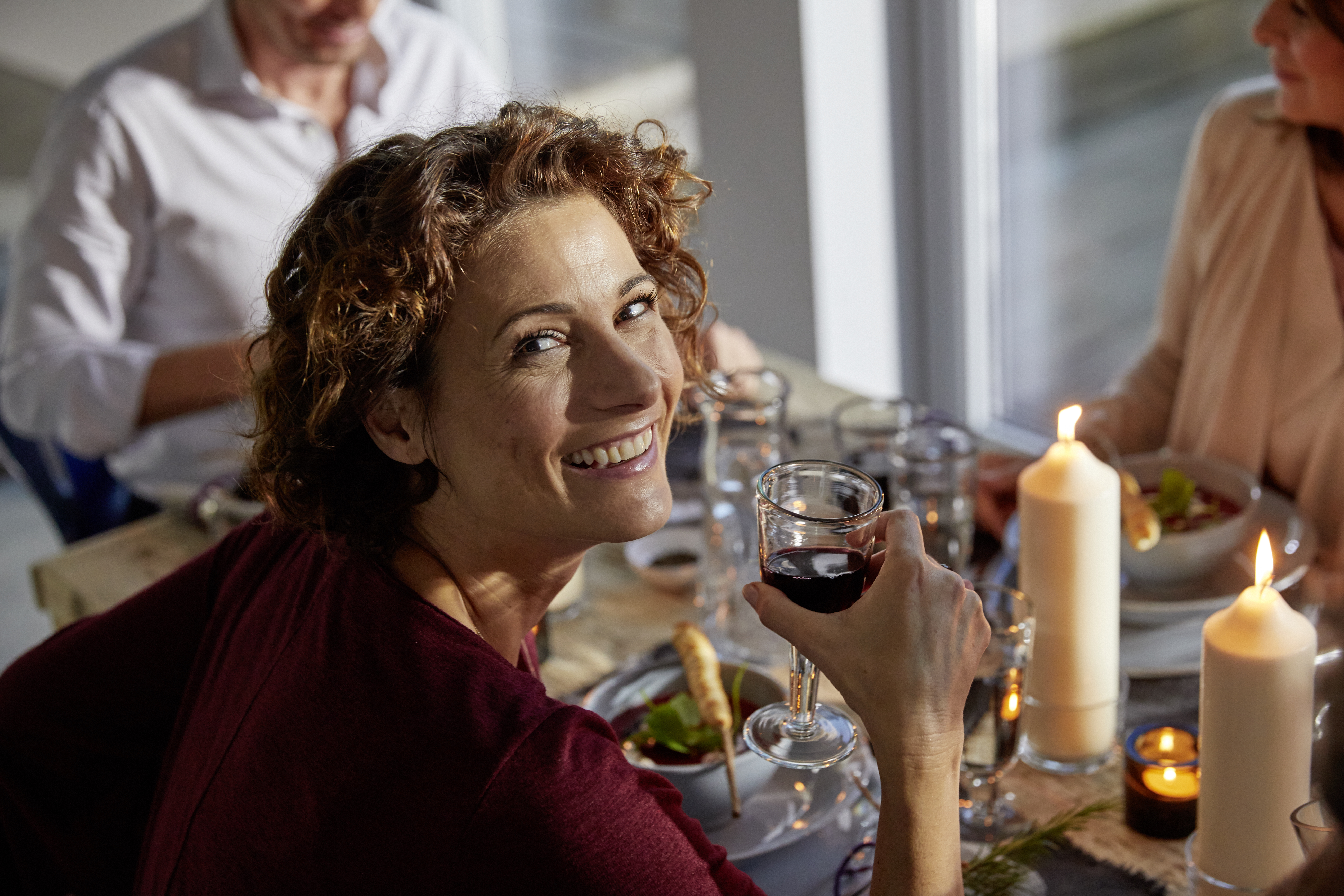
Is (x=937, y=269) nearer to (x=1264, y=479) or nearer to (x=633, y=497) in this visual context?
(x=1264, y=479)

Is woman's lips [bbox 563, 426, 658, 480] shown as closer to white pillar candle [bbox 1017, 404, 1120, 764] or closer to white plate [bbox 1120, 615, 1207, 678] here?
white pillar candle [bbox 1017, 404, 1120, 764]

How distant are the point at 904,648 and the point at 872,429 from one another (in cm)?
75

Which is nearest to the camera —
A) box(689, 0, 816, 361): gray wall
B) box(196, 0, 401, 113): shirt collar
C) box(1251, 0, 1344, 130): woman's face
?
box(1251, 0, 1344, 130): woman's face

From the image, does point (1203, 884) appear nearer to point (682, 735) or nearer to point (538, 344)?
point (682, 735)

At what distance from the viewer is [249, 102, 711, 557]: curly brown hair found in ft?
3.06

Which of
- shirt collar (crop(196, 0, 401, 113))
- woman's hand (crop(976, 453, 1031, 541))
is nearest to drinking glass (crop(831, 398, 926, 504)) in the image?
woman's hand (crop(976, 453, 1031, 541))

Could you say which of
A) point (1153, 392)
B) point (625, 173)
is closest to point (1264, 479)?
point (1153, 392)

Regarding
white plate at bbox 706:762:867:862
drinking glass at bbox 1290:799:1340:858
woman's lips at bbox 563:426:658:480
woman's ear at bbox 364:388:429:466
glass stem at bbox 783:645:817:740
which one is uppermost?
woman's ear at bbox 364:388:429:466

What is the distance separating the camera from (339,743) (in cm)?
88

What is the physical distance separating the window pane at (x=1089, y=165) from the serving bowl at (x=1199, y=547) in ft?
3.77

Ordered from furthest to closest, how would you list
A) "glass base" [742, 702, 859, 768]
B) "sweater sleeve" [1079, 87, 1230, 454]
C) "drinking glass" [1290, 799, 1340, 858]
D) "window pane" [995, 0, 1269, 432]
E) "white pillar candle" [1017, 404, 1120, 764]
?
"window pane" [995, 0, 1269, 432] < "sweater sleeve" [1079, 87, 1230, 454] < "white pillar candle" [1017, 404, 1120, 764] < "glass base" [742, 702, 859, 768] < "drinking glass" [1290, 799, 1340, 858]

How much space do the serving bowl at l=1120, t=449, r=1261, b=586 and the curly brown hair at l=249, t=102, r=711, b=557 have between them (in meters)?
0.71

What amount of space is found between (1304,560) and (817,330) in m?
1.71

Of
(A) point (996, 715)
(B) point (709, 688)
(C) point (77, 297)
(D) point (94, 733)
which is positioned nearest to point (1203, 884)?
(A) point (996, 715)
